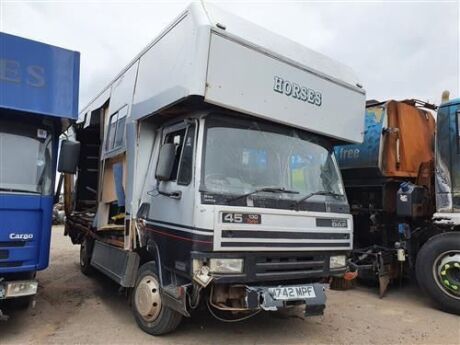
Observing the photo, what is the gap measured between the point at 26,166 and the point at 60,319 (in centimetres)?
203

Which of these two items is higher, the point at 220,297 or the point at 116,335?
the point at 220,297

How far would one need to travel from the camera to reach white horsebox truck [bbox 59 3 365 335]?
14.7ft

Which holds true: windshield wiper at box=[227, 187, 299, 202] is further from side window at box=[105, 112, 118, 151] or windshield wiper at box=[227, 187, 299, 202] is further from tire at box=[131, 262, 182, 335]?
side window at box=[105, 112, 118, 151]

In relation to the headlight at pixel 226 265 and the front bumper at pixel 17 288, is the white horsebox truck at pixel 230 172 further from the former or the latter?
the front bumper at pixel 17 288

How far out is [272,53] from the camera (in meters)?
5.05

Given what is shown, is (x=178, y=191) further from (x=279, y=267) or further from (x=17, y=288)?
(x=17, y=288)

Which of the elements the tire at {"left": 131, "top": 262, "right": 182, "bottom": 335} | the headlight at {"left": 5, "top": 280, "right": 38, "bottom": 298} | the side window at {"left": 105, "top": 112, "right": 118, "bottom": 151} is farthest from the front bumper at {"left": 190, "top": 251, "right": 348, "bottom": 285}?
the side window at {"left": 105, "top": 112, "right": 118, "bottom": 151}

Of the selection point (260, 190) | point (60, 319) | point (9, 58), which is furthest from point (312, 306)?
point (9, 58)

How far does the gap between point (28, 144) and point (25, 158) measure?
0.57 feet

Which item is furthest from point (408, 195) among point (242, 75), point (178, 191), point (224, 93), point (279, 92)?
point (178, 191)

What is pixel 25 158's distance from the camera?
5191mm

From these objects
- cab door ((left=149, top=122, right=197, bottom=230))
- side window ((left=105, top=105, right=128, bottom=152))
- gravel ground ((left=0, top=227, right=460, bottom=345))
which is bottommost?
gravel ground ((left=0, top=227, right=460, bottom=345))

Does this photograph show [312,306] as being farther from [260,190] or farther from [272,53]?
[272,53]

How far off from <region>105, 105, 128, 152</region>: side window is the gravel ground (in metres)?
2.34
